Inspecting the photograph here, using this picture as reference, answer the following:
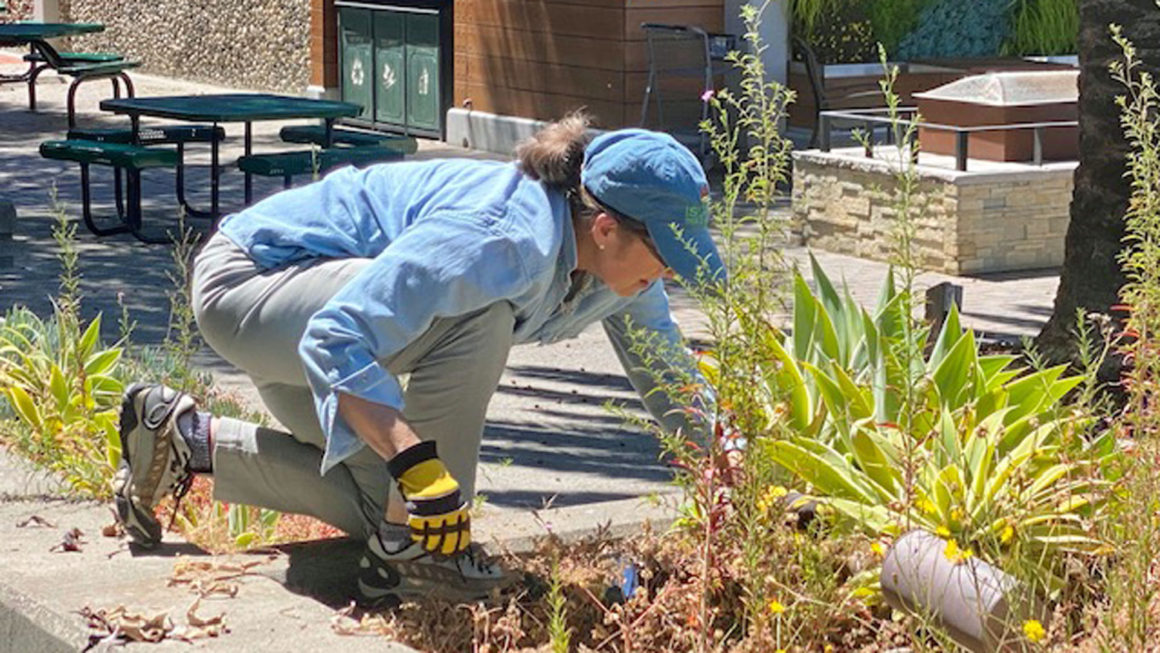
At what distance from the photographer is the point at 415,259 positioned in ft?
11.9

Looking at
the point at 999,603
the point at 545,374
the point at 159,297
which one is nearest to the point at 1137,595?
the point at 999,603

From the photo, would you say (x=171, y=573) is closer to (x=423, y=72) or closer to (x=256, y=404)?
(x=256, y=404)

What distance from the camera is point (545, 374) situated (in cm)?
827

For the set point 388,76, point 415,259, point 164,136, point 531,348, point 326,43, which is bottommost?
point 531,348

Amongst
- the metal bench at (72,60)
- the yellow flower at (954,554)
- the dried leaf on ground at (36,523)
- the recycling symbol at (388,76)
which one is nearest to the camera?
the yellow flower at (954,554)

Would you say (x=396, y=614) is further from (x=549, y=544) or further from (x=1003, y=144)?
(x=1003, y=144)

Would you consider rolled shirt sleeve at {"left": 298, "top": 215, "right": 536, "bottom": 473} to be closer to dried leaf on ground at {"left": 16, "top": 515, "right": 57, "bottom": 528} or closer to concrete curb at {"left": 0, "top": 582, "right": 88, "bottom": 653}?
concrete curb at {"left": 0, "top": 582, "right": 88, "bottom": 653}

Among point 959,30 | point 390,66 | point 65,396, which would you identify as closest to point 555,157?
point 65,396

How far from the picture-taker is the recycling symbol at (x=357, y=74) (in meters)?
17.6

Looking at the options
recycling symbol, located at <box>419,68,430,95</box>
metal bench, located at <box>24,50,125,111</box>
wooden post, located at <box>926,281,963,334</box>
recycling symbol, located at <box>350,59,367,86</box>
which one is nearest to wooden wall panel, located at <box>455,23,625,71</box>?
recycling symbol, located at <box>419,68,430,95</box>

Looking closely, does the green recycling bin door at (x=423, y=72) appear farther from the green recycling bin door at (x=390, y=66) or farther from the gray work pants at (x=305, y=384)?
the gray work pants at (x=305, y=384)

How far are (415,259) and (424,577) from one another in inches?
23.4

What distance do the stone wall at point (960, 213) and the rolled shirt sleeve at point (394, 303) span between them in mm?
6877

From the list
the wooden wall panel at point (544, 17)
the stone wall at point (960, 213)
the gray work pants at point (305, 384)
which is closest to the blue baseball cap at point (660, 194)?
the gray work pants at point (305, 384)
